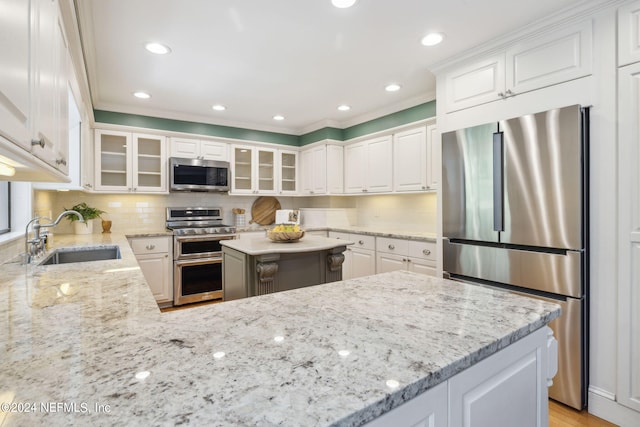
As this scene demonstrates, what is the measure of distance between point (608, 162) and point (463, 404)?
6.18 feet

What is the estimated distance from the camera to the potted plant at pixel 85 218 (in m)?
3.44

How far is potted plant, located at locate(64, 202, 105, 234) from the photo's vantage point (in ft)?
11.3

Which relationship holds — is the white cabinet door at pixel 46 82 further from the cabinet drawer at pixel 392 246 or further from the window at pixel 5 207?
the cabinet drawer at pixel 392 246

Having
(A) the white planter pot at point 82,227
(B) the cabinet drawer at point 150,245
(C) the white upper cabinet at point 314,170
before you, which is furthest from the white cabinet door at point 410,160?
(A) the white planter pot at point 82,227

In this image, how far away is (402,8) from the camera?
2004 mm

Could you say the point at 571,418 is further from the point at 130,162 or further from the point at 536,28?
the point at 130,162

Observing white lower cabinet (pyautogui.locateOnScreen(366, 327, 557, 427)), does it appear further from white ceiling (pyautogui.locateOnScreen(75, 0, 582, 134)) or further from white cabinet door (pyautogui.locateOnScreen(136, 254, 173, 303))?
white cabinet door (pyautogui.locateOnScreen(136, 254, 173, 303))

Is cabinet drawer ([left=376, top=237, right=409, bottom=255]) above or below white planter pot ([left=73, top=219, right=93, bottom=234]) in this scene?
below

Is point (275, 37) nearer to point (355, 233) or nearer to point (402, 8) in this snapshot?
point (402, 8)

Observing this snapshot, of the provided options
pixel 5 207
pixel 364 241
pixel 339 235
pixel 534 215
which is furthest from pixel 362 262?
pixel 5 207

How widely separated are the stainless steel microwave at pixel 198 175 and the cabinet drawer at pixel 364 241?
1827 mm

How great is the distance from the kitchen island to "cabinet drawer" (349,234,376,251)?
3.32ft

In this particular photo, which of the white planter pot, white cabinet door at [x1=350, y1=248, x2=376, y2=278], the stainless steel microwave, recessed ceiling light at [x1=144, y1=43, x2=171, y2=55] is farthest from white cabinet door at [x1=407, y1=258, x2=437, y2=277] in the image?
the white planter pot

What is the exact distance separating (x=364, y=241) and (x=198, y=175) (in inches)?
89.2
